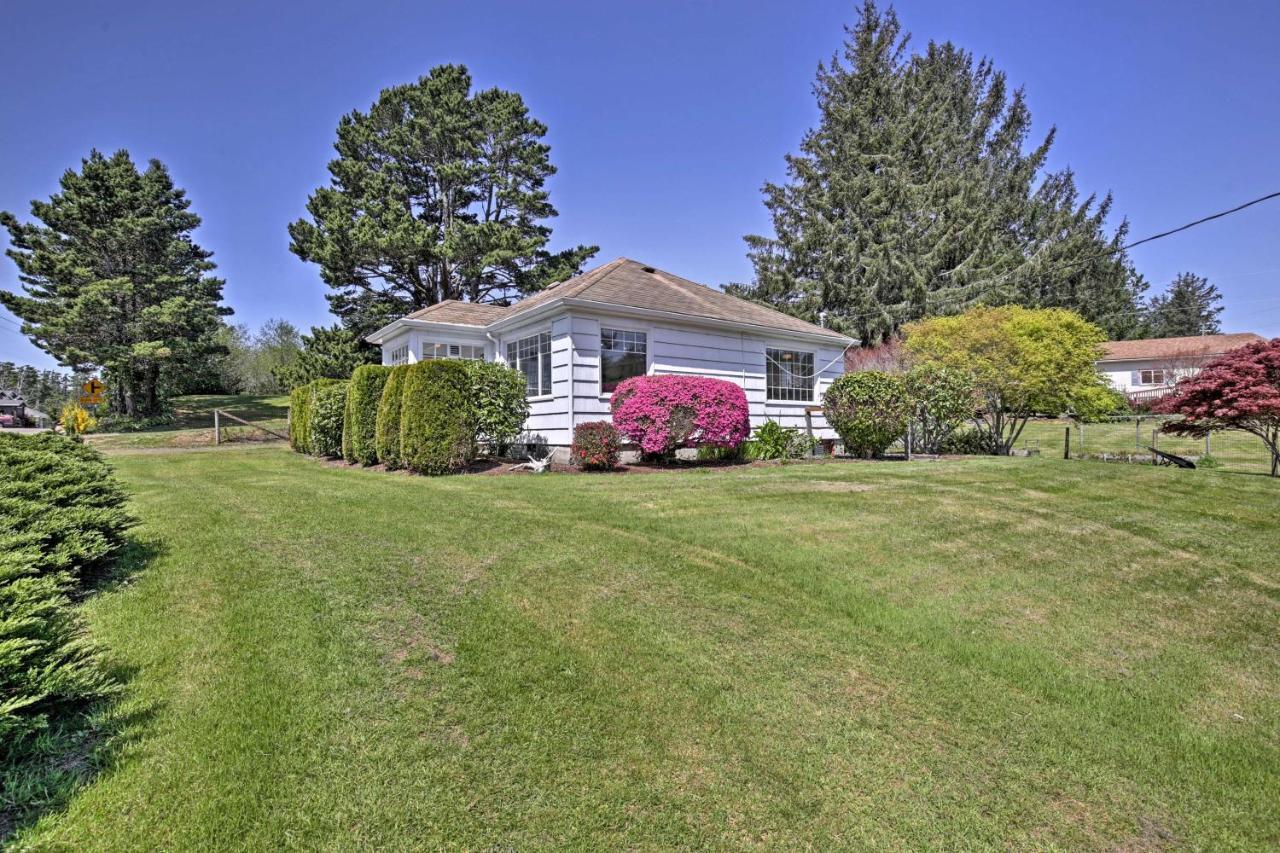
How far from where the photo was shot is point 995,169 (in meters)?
35.2

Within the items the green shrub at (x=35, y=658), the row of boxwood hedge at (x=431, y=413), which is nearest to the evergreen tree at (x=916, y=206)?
the row of boxwood hedge at (x=431, y=413)

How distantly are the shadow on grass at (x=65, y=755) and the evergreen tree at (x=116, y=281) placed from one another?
27098mm

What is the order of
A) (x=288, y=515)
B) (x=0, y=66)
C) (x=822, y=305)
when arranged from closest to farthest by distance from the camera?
1. (x=288, y=515)
2. (x=0, y=66)
3. (x=822, y=305)

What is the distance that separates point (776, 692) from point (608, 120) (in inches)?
620

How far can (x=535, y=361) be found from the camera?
12711 mm

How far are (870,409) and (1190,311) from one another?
6051 cm

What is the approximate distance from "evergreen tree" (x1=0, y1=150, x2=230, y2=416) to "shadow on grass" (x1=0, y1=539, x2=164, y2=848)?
2710 centimetres

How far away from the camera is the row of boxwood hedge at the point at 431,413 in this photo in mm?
9477

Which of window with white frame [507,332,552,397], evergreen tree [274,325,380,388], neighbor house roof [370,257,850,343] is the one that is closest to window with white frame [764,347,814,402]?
neighbor house roof [370,257,850,343]

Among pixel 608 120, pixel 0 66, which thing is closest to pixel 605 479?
pixel 608 120

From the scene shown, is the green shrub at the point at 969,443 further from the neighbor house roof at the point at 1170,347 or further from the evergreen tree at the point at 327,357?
the neighbor house roof at the point at 1170,347

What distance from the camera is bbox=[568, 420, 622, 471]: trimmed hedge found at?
10320mm

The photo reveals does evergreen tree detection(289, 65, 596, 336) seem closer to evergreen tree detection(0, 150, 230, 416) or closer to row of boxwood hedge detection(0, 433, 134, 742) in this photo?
evergreen tree detection(0, 150, 230, 416)

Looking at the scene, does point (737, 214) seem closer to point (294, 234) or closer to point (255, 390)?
point (294, 234)
